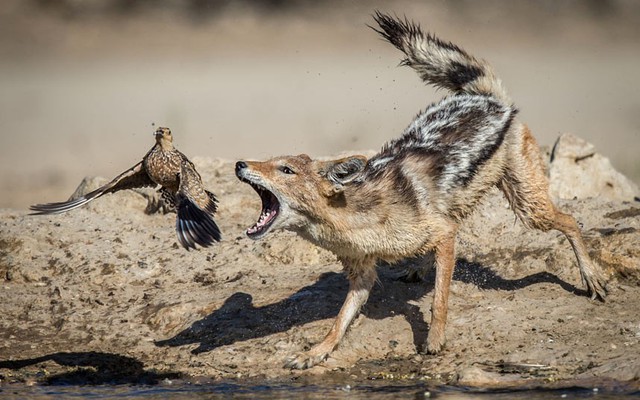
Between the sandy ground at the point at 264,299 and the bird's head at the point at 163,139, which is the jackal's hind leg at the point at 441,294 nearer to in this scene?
the sandy ground at the point at 264,299

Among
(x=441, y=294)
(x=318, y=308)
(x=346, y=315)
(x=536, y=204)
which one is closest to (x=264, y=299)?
(x=318, y=308)

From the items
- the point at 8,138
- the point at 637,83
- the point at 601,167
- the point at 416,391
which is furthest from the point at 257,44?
the point at 416,391

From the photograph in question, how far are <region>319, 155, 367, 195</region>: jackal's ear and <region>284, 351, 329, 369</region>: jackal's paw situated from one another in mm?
1392

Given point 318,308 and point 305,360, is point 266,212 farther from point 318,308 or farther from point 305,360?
point 318,308

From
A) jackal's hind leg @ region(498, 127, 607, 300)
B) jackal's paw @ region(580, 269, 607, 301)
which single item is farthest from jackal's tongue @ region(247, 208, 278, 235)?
jackal's paw @ region(580, 269, 607, 301)

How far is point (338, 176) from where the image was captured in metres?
9.97

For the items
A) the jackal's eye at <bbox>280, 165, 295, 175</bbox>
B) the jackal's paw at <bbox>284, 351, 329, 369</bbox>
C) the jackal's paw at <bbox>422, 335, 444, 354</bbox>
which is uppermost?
the jackal's eye at <bbox>280, 165, 295, 175</bbox>

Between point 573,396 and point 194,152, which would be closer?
point 573,396

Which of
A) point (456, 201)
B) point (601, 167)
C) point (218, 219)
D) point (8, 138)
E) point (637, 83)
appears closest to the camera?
point (456, 201)

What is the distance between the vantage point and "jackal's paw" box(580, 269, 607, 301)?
11.1 meters

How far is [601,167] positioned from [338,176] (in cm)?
498

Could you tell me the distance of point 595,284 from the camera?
1111cm

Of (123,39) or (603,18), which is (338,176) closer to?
(123,39)

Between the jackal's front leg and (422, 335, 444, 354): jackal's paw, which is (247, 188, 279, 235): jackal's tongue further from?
(422, 335, 444, 354): jackal's paw
